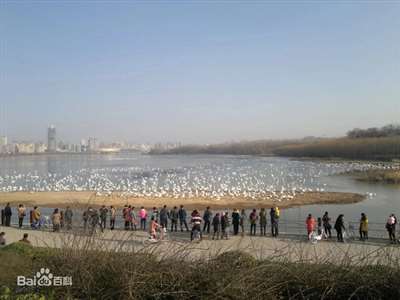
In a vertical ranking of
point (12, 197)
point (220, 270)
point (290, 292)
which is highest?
point (220, 270)

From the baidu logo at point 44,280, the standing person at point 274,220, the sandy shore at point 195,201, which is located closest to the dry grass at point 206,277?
the baidu logo at point 44,280

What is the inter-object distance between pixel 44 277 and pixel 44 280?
0.05 m

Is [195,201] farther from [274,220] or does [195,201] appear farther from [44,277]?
[44,277]

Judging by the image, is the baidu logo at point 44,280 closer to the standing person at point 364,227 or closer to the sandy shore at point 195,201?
the standing person at point 364,227

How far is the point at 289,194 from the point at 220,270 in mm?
34195

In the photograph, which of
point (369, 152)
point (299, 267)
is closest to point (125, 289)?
point (299, 267)

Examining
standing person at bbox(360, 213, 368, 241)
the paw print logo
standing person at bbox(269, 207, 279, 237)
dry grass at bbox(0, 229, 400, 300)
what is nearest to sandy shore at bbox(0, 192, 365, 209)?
standing person at bbox(269, 207, 279, 237)

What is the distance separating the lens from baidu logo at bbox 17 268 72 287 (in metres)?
5.49

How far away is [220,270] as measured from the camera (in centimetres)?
554

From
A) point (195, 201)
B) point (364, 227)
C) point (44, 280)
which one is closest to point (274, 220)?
point (364, 227)

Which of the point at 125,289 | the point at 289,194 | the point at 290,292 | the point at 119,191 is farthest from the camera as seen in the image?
the point at 119,191

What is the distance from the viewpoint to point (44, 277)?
5555 mm

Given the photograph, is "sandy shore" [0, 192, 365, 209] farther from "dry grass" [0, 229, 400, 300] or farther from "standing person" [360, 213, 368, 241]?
"dry grass" [0, 229, 400, 300]

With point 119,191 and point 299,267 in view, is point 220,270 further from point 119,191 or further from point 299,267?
point 119,191
